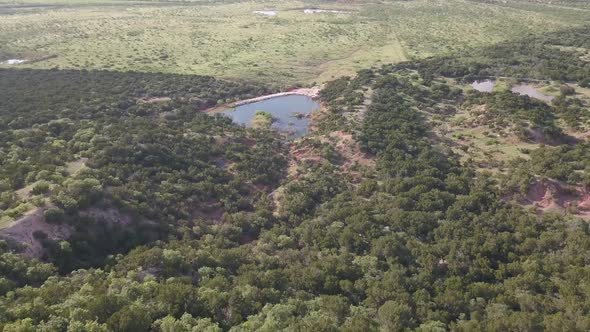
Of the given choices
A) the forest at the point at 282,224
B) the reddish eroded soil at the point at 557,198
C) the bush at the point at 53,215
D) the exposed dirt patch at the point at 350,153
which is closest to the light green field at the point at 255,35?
the forest at the point at 282,224

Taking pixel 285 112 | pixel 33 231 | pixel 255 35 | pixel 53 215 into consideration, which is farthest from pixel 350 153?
pixel 255 35

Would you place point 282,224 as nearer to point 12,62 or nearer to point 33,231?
point 33,231

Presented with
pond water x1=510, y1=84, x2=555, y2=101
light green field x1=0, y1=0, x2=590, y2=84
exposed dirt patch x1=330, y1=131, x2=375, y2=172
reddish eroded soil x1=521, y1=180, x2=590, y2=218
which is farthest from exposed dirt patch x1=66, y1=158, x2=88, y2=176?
pond water x1=510, y1=84, x2=555, y2=101

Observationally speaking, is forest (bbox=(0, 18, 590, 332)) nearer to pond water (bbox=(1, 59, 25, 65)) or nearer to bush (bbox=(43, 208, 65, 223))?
bush (bbox=(43, 208, 65, 223))

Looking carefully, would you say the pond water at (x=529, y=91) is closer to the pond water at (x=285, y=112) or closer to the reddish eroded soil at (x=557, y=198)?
the reddish eroded soil at (x=557, y=198)

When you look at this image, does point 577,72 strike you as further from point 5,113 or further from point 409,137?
point 5,113

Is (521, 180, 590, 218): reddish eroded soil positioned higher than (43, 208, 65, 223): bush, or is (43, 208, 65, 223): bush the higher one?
(43, 208, 65, 223): bush
